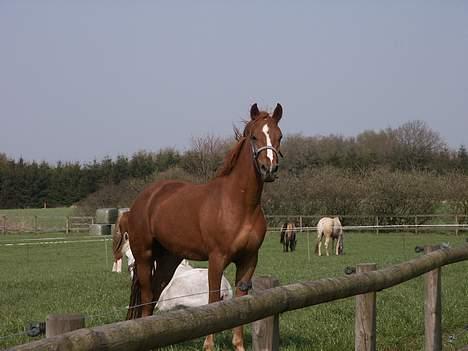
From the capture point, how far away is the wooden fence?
2.65 metres

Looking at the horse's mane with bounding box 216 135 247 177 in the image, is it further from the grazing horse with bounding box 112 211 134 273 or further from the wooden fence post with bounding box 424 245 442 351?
the grazing horse with bounding box 112 211 134 273

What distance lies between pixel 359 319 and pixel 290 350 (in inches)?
75.3

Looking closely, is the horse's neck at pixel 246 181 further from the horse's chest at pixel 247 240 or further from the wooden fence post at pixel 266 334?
the wooden fence post at pixel 266 334

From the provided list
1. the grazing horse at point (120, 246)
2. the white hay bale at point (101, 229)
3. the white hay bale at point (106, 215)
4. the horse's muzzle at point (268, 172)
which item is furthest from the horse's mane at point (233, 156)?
the white hay bale at point (106, 215)

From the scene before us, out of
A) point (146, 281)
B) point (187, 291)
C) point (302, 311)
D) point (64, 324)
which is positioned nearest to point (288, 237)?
point (302, 311)

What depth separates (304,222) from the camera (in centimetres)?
4934

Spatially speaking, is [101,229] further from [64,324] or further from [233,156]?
[64,324]

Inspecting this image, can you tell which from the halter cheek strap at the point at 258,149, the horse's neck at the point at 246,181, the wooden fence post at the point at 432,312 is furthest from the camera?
the horse's neck at the point at 246,181

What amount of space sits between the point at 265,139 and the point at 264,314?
3.08 m

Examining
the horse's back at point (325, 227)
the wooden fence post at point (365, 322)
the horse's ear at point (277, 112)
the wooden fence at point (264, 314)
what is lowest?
the horse's back at point (325, 227)

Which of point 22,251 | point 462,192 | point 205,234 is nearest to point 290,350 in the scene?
point 205,234

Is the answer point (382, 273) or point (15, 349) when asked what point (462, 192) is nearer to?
point (382, 273)

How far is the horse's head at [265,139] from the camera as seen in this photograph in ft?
21.5

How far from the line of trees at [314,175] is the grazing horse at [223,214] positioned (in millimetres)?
31245
